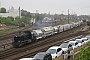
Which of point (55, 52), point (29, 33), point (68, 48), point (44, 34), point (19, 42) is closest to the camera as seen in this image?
point (55, 52)

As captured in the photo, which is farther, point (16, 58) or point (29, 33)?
point (29, 33)

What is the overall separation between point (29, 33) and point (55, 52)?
18.1 meters

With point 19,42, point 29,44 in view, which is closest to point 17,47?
point 19,42

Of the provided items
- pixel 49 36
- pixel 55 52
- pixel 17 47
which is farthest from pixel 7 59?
pixel 49 36

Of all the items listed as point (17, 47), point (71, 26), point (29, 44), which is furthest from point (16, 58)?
point (71, 26)

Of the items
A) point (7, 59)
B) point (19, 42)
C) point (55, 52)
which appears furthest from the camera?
point (19, 42)

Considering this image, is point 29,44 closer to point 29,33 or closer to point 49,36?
point 29,33

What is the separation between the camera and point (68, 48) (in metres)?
25.6

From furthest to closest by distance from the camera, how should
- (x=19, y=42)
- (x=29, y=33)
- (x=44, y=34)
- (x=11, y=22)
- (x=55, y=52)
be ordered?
1. (x=11, y=22)
2. (x=44, y=34)
3. (x=29, y=33)
4. (x=19, y=42)
5. (x=55, y=52)

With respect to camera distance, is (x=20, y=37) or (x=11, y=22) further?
(x=11, y=22)

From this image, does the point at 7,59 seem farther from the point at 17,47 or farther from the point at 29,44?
the point at 29,44

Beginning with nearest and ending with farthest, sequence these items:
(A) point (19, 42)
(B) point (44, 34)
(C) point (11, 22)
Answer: (A) point (19, 42)
(B) point (44, 34)
(C) point (11, 22)

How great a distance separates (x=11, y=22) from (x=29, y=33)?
57641 millimetres

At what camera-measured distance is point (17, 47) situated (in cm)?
3747
